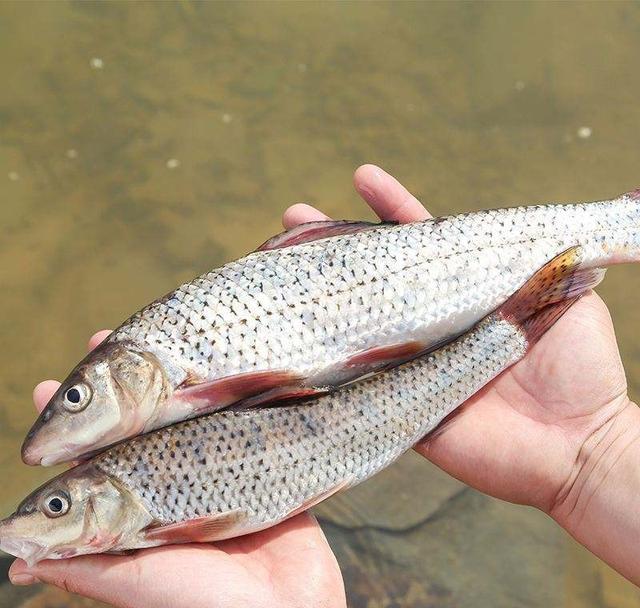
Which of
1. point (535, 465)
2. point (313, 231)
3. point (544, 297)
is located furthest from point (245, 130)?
point (535, 465)

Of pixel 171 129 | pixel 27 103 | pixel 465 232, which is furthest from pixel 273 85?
pixel 465 232

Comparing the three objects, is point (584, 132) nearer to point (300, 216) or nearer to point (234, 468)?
point (300, 216)

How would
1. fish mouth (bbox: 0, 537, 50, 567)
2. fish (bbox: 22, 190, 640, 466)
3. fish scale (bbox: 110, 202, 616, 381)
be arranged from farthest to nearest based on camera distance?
fish scale (bbox: 110, 202, 616, 381) < fish (bbox: 22, 190, 640, 466) < fish mouth (bbox: 0, 537, 50, 567)

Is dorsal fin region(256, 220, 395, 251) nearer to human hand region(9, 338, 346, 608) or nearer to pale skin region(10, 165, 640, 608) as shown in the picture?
pale skin region(10, 165, 640, 608)

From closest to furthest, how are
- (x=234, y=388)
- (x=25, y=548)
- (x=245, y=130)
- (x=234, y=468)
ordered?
(x=25, y=548) → (x=234, y=468) → (x=234, y=388) → (x=245, y=130)

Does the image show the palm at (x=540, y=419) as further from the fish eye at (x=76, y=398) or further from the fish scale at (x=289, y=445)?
the fish eye at (x=76, y=398)

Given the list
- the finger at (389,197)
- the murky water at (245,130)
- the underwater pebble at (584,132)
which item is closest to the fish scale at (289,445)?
the finger at (389,197)

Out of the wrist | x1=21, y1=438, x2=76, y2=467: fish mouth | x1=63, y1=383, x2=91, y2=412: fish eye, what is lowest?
the wrist

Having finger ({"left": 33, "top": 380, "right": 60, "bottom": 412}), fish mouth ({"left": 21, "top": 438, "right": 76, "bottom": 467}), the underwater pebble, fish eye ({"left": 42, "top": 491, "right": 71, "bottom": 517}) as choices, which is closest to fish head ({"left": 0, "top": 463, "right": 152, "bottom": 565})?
fish eye ({"left": 42, "top": 491, "right": 71, "bottom": 517})
